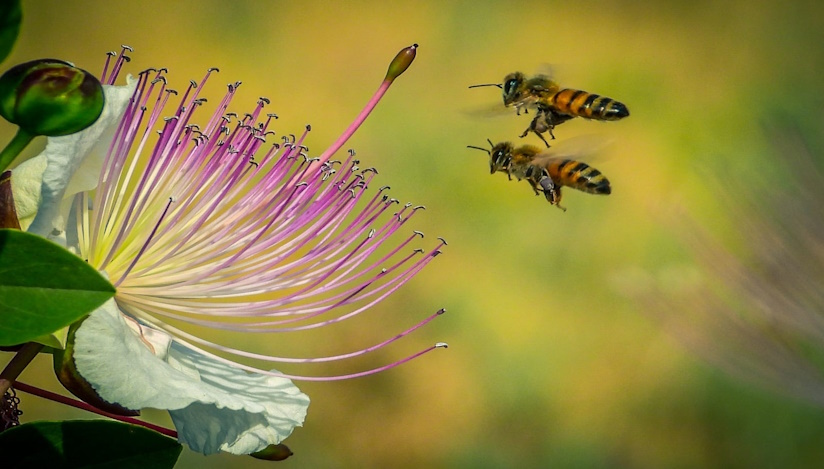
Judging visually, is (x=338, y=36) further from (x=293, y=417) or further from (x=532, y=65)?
(x=293, y=417)

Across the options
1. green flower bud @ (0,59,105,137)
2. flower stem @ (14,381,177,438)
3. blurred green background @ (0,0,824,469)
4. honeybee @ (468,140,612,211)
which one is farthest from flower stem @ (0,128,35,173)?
blurred green background @ (0,0,824,469)

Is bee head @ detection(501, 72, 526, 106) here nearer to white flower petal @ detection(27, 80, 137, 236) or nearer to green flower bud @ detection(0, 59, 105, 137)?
white flower petal @ detection(27, 80, 137, 236)

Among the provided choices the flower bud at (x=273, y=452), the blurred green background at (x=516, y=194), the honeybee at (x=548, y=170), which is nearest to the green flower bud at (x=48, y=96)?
the flower bud at (x=273, y=452)

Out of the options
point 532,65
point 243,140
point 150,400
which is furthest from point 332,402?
point 150,400

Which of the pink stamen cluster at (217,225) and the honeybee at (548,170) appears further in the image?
the honeybee at (548,170)

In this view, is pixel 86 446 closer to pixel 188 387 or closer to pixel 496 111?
pixel 188 387

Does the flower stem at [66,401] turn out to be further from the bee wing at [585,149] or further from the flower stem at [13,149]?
the bee wing at [585,149]
